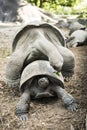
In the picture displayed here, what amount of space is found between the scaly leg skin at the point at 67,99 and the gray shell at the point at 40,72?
0.09 metres

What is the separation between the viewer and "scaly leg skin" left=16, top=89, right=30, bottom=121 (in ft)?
13.0

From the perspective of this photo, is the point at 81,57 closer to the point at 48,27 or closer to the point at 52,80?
the point at 48,27

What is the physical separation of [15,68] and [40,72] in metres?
0.47

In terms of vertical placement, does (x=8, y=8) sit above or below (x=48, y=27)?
below

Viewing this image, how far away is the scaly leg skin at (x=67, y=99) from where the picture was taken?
403cm

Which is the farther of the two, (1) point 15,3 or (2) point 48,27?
(1) point 15,3

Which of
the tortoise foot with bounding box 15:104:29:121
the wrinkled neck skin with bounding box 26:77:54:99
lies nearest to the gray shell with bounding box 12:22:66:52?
the wrinkled neck skin with bounding box 26:77:54:99

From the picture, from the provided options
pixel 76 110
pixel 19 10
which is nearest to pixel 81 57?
pixel 76 110

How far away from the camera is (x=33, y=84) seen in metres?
4.26

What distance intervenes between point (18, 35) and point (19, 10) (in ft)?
22.3

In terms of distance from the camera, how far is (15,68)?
4.55 meters

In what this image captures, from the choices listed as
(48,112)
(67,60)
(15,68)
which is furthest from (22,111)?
(67,60)

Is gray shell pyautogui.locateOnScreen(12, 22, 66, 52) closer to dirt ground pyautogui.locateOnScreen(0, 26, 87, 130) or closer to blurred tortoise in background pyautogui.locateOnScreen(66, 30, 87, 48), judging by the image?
dirt ground pyautogui.locateOnScreen(0, 26, 87, 130)

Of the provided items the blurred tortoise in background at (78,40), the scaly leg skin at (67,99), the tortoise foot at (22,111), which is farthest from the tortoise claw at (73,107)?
the blurred tortoise in background at (78,40)
